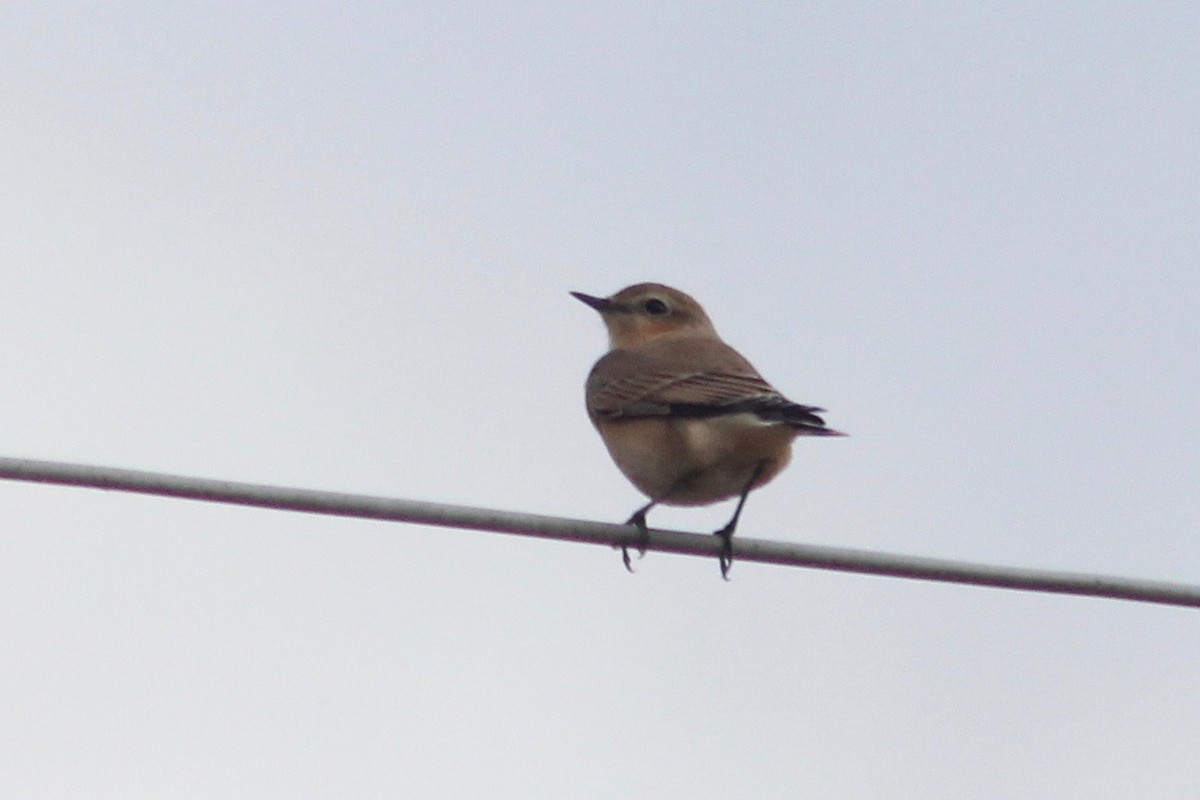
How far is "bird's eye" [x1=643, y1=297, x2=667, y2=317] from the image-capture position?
1333cm

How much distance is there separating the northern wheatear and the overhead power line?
81.0 inches

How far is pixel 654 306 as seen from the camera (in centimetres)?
1333

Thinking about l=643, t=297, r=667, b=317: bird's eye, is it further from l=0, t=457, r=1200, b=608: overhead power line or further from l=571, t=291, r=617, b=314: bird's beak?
l=0, t=457, r=1200, b=608: overhead power line

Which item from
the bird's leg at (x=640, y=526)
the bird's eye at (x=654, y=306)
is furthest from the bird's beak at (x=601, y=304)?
the bird's leg at (x=640, y=526)

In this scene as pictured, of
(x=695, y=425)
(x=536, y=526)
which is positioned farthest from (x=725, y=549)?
(x=695, y=425)

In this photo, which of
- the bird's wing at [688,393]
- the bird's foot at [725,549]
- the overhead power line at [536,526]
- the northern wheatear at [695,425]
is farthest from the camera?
the northern wheatear at [695,425]

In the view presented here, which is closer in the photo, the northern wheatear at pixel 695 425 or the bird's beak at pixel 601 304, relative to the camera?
the northern wheatear at pixel 695 425

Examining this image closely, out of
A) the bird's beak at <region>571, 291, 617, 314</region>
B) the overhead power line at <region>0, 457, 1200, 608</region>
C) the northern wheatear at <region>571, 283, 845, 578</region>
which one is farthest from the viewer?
the bird's beak at <region>571, 291, 617, 314</region>

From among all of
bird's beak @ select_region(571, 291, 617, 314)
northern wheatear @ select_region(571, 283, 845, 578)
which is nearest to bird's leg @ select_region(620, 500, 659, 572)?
northern wheatear @ select_region(571, 283, 845, 578)

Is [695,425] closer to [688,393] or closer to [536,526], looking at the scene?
[688,393]

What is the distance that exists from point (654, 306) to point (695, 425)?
3.92 meters

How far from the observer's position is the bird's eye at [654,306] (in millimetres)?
13328

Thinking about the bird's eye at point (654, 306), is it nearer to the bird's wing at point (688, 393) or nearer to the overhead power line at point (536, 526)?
the bird's wing at point (688, 393)

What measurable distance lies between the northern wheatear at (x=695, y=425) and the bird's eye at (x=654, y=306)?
1925mm
